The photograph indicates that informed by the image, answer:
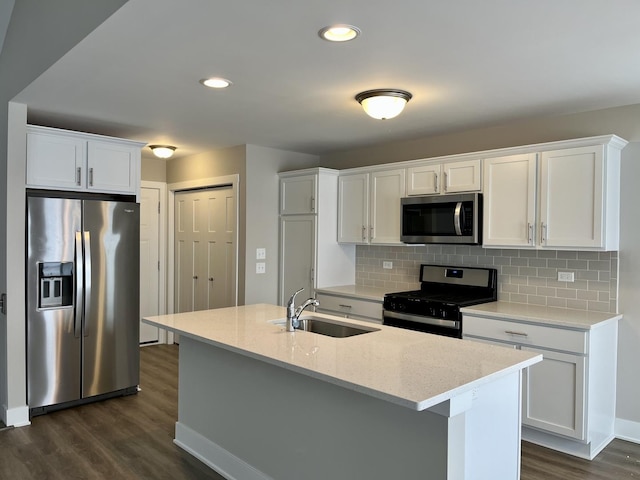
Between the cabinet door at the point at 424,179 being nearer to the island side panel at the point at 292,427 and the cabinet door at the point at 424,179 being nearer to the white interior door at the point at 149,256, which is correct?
the island side panel at the point at 292,427

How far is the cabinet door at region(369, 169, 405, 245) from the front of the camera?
14.5ft

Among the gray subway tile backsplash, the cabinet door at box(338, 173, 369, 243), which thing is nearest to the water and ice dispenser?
the cabinet door at box(338, 173, 369, 243)

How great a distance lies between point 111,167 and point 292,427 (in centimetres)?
278

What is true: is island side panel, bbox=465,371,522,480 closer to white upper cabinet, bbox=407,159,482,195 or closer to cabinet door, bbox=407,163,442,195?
white upper cabinet, bbox=407,159,482,195

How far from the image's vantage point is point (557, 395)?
3.20 m

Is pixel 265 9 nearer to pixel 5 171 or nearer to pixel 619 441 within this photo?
pixel 5 171

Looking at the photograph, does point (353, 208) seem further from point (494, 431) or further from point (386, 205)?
point (494, 431)

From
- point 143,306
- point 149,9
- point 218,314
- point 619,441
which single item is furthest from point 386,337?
point 143,306

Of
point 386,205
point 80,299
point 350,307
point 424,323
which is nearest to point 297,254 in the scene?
point 350,307

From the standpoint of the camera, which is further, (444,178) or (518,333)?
Result: (444,178)

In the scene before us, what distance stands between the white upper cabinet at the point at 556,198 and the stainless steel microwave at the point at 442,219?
3.4 inches

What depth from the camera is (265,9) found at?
1.97 m

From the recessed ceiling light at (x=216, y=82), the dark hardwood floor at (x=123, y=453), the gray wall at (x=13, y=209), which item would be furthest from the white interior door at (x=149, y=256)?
the recessed ceiling light at (x=216, y=82)

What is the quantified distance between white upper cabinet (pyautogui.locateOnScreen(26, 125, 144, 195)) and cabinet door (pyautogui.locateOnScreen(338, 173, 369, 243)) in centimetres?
195
